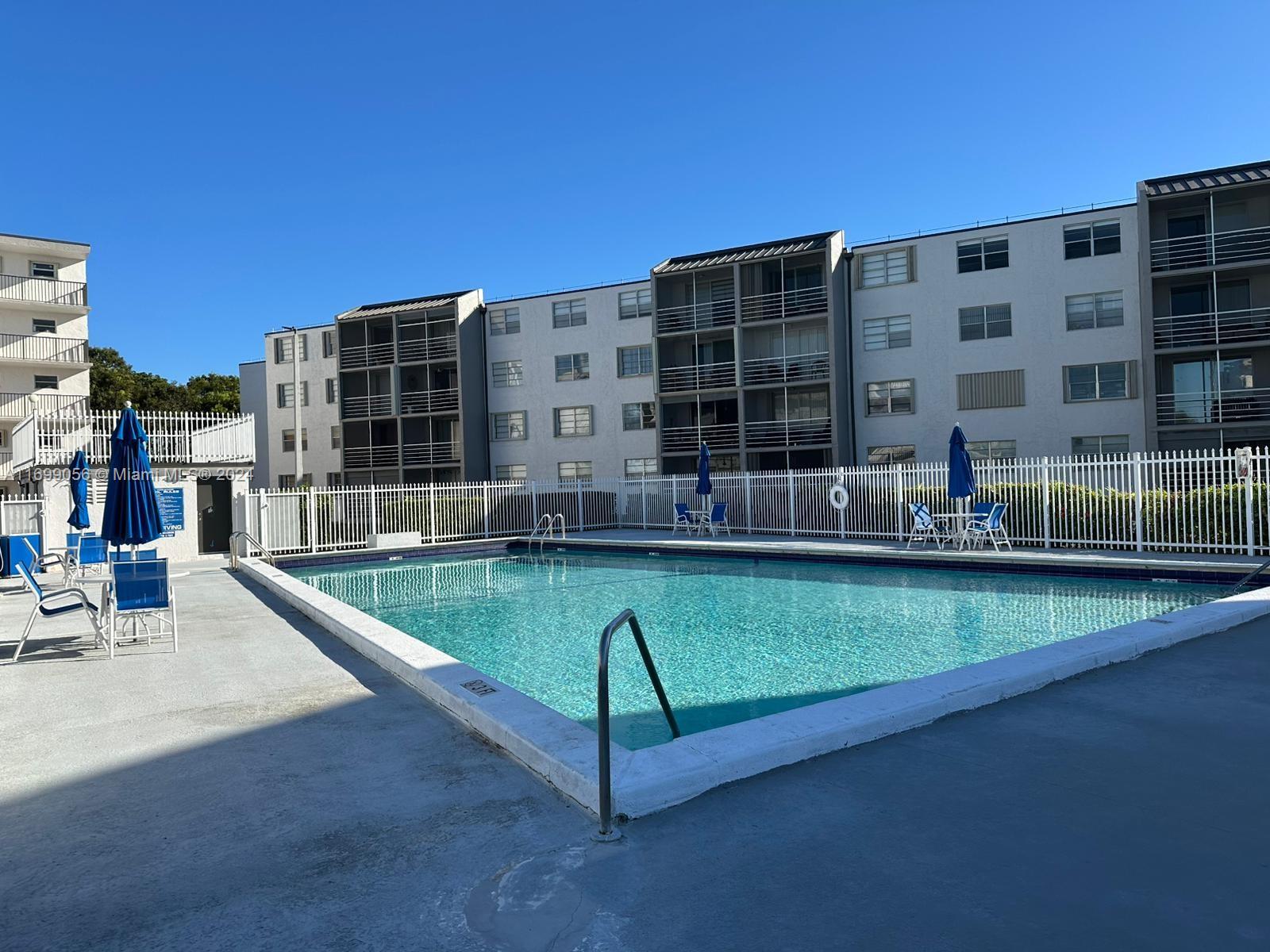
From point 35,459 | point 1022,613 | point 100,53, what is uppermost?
point 100,53

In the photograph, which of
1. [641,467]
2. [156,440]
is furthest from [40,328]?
[641,467]

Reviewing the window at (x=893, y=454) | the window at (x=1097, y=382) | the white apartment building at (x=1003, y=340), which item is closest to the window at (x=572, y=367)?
the white apartment building at (x=1003, y=340)

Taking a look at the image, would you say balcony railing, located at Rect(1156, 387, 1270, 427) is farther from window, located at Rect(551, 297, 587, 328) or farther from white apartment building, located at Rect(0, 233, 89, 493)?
white apartment building, located at Rect(0, 233, 89, 493)

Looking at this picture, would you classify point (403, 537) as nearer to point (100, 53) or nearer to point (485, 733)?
point (100, 53)

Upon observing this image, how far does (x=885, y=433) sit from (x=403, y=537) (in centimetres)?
1728

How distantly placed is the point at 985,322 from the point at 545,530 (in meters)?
16.5

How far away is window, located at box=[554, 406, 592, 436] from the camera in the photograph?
36.1 meters

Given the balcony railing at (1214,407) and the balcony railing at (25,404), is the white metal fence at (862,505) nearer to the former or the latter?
the balcony railing at (1214,407)

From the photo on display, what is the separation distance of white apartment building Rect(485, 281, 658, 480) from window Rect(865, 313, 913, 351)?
8881mm

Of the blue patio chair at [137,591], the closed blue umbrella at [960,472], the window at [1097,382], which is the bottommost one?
the blue patio chair at [137,591]

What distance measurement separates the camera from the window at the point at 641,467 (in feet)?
114

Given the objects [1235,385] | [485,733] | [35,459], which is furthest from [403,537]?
[1235,385]

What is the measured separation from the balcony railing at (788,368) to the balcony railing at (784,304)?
5.00ft

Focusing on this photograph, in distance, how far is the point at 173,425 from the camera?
2245 centimetres
